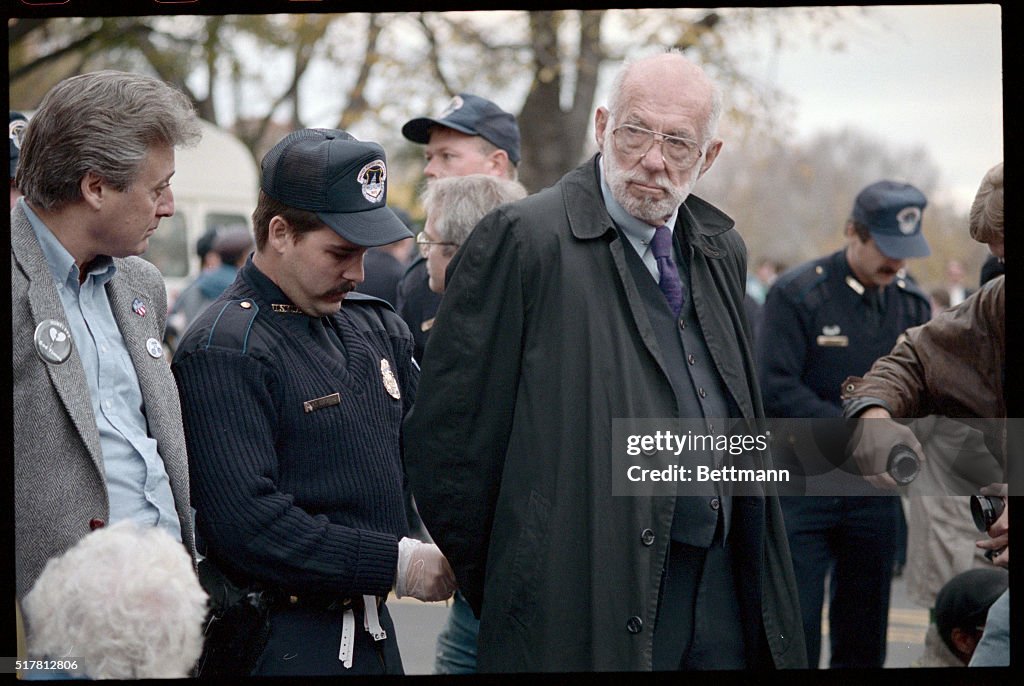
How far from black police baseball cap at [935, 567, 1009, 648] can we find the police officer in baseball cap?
1642 mm

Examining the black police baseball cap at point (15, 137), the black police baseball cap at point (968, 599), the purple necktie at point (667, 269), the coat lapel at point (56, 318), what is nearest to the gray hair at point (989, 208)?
the purple necktie at point (667, 269)

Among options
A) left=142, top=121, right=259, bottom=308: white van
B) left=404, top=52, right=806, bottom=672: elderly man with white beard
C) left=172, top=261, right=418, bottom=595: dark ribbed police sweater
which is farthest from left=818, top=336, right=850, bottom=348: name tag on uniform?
left=142, top=121, right=259, bottom=308: white van

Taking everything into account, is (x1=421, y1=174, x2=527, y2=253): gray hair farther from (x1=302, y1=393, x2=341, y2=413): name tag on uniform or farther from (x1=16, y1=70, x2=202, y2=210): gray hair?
(x1=16, y1=70, x2=202, y2=210): gray hair

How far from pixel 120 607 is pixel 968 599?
2.54 metres

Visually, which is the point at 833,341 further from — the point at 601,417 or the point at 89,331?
the point at 89,331

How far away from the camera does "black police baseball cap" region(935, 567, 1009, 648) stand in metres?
3.58

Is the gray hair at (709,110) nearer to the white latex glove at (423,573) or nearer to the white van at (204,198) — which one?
the white latex glove at (423,573)

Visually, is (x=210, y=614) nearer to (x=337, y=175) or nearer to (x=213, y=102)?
(x=337, y=175)

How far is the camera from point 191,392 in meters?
2.71

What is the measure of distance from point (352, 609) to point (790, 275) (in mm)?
2970

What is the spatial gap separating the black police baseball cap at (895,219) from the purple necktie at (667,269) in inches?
90.2

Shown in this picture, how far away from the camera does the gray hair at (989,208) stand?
301cm

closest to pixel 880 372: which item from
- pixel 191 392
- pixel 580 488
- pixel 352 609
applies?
pixel 580 488

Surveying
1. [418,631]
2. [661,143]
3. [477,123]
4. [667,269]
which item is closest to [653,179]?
[661,143]
